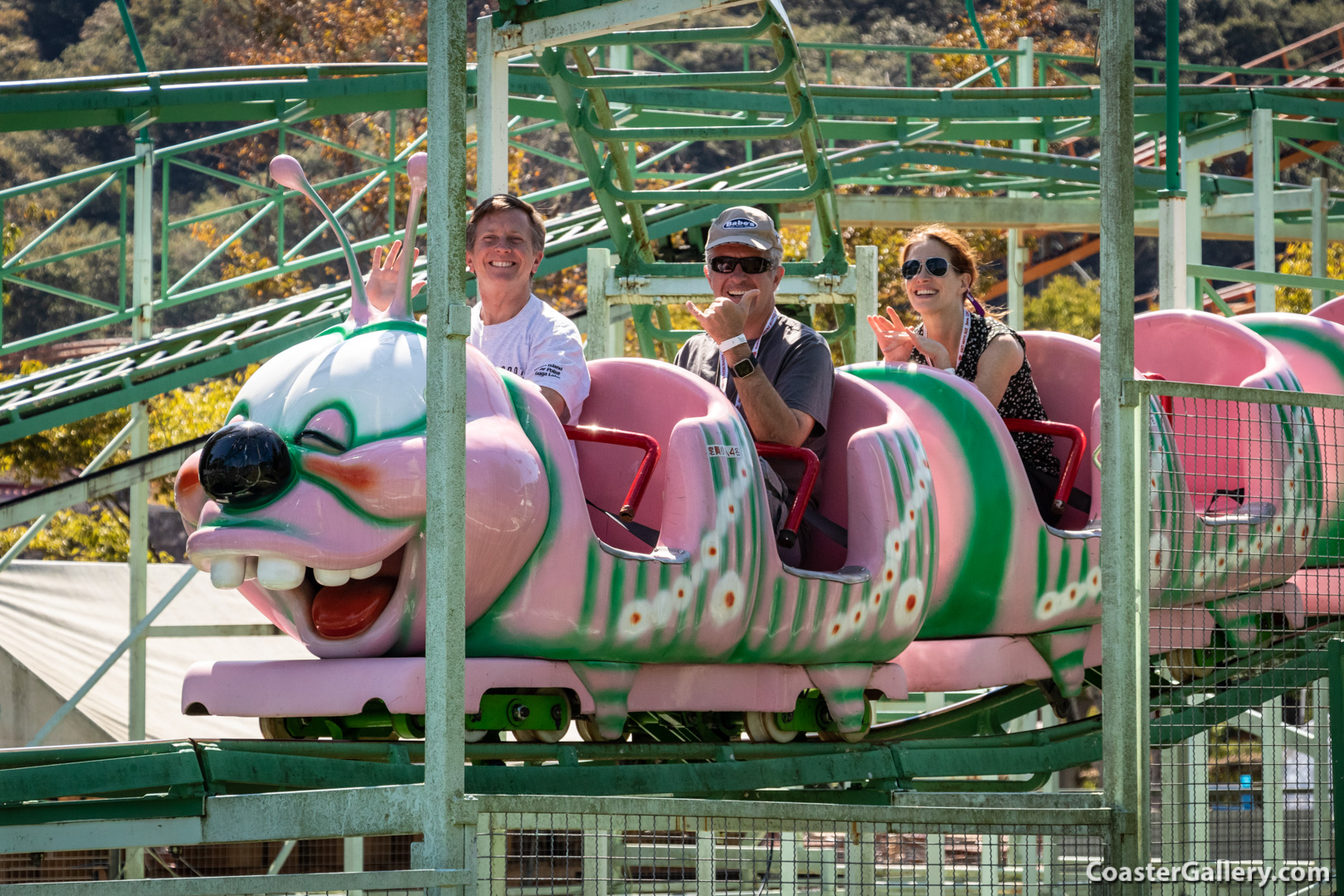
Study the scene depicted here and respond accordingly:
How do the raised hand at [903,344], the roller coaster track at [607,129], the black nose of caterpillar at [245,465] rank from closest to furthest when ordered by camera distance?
1. the black nose of caterpillar at [245,465]
2. the raised hand at [903,344]
3. the roller coaster track at [607,129]

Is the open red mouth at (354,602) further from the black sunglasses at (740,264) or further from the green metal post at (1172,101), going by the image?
the green metal post at (1172,101)

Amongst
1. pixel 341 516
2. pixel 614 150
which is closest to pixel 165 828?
pixel 341 516

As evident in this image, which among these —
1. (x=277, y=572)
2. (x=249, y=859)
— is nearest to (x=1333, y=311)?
(x=277, y=572)

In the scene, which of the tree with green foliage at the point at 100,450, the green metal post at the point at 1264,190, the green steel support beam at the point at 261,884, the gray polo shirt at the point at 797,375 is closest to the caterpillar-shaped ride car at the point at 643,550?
the gray polo shirt at the point at 797,375

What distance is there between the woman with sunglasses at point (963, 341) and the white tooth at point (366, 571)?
2.08 metres

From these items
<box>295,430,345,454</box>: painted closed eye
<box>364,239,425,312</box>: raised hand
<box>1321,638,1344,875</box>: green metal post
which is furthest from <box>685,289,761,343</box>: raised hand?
<box>1321,638,1344,875</box>: green metal post

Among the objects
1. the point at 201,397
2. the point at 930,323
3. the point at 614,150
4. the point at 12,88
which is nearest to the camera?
the point at 930,323

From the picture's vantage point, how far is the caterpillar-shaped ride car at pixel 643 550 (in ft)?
10.1

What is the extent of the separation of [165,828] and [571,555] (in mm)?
Result: 937

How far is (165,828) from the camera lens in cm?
282

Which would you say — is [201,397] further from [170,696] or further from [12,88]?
[12,88]

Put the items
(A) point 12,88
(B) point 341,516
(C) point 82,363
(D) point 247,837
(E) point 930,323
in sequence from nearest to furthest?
(D) point 247,837 → (B) point 341,516 → (E) point 930,323 → (A) point 12,88 → (C) point 82,363

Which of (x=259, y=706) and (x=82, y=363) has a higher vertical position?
(x=82, y=363)

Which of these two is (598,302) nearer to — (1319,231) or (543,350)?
(543,350)
